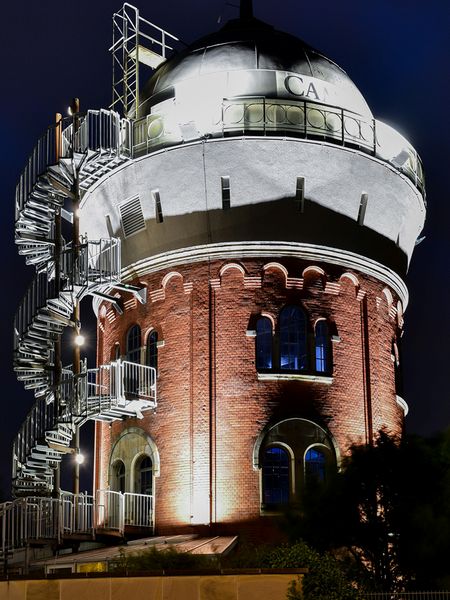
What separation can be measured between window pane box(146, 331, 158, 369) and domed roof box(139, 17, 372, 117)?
25.7ft

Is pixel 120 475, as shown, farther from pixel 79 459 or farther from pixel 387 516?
pixel 387 516

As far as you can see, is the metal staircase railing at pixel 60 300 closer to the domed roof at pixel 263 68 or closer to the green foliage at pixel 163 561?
the domed roof at pixel 263 68

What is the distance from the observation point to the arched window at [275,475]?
113ft

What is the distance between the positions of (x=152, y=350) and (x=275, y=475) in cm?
568

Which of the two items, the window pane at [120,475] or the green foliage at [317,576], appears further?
the window pane at [120,475]

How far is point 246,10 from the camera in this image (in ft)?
140

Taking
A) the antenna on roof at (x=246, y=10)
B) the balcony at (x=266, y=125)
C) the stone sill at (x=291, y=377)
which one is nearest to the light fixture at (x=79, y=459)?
the stone sill at (x=291, y=377)

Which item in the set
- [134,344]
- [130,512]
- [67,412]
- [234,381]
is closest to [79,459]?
[67,412]

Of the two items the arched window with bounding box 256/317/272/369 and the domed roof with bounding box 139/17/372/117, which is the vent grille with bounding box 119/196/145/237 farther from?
the arched window with bounding box 256/317/272/369

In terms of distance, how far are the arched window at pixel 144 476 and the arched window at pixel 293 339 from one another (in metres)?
5.15

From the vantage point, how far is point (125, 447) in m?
36.9

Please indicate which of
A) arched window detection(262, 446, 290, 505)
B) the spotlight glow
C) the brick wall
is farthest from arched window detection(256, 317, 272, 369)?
the spotlight glow

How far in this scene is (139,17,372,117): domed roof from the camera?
123 feet

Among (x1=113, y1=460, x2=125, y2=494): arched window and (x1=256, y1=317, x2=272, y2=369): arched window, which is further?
(x1=113, y1=460, x2=125, y2=494): arched window
